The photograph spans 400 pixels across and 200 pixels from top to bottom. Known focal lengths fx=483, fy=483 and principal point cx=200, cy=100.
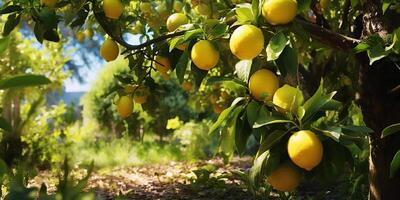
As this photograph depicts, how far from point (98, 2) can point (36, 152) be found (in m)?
3.78

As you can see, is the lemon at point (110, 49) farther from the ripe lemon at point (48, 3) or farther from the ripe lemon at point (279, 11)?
the ripe lemon at point (279, 11)

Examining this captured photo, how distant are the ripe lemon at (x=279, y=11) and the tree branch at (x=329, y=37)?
0.38 m

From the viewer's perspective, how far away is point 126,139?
7.36m

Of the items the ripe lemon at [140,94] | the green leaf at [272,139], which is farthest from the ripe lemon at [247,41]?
the ripe lemon at [140,94]

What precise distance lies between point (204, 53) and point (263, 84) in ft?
0.73

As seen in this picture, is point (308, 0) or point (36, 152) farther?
point (36, 152)

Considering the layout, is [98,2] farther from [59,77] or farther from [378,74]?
[59,77]

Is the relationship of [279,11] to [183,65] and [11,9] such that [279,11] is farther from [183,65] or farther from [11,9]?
[11,9]

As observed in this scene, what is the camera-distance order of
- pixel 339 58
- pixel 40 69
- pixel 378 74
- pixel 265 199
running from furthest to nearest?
pixel 40 69 < pixel 339 58 < pixel 265 199 < pixel 378 74

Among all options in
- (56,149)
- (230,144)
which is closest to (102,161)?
(56,149)

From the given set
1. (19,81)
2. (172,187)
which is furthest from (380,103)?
(172,187)

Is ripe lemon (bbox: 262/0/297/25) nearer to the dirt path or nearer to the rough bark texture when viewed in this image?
the rough bark texture

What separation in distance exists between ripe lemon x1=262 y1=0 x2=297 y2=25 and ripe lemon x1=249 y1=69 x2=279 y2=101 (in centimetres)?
15

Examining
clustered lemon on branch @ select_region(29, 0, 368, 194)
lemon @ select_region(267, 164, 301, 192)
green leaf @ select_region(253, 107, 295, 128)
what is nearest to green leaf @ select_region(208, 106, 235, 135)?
clustered lemon on branch @ select_region(29, 0, 368, 194)
